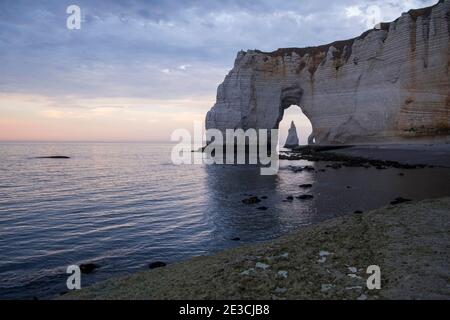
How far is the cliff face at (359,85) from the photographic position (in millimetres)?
39500

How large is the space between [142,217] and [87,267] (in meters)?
6.20

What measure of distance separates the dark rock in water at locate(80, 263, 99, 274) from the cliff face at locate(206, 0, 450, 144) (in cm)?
4020

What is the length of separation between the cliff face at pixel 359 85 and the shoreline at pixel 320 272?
36.4 m

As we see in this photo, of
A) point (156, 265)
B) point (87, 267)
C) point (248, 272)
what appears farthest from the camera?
point (156, 265)

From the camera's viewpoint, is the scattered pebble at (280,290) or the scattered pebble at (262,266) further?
the scattered pebble at (262,266)

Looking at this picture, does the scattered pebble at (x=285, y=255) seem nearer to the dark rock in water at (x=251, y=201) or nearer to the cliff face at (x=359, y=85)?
the dark rock in water at (x=251, y=201)

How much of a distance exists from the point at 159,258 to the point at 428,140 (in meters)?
38.8

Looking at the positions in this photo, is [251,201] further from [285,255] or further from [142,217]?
[285,255]

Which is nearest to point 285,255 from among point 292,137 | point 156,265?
point 156,265

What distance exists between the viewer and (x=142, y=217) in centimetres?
1512

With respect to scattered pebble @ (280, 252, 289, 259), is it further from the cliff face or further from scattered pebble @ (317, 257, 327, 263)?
the cliff face

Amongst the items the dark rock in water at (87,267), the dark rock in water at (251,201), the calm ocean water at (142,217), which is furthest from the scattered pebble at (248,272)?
the dark rock in water at (251,201)
